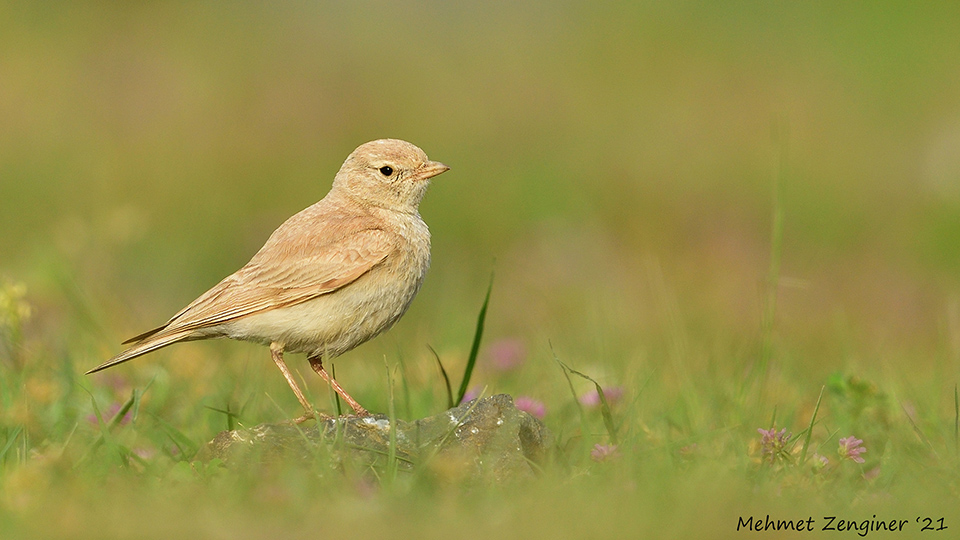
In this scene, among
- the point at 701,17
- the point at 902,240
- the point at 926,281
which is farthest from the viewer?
the point at 701,17

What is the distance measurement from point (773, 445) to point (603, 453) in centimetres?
65

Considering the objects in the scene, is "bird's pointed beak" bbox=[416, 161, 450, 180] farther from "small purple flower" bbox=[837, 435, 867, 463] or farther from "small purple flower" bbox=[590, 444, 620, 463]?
"small purple flower" bbox=[837, 435, 867, 463]

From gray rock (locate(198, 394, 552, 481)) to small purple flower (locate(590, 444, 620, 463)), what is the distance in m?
0.20

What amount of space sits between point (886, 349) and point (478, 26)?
12.2 metres

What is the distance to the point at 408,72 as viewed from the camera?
16.6 metres

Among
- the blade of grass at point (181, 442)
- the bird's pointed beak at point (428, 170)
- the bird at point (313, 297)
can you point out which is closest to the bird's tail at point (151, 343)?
the bird at point (313, 297)

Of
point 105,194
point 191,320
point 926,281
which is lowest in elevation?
point 926,281

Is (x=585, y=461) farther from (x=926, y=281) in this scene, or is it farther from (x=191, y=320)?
(x=926, y=281)

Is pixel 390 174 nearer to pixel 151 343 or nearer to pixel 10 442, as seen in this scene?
pixel 151 343

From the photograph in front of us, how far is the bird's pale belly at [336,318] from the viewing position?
5.45 meters

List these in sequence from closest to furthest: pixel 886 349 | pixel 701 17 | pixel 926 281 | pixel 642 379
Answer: pixel 642 379 < pixel 886 349 < pixel 926 281 < pixel 701 17

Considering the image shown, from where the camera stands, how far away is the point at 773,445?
441 cm

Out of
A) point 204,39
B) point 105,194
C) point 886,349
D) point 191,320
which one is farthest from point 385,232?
point 204,39

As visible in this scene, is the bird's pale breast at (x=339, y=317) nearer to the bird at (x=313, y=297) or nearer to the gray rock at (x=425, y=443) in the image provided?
the bird at (x=313, y=297)
